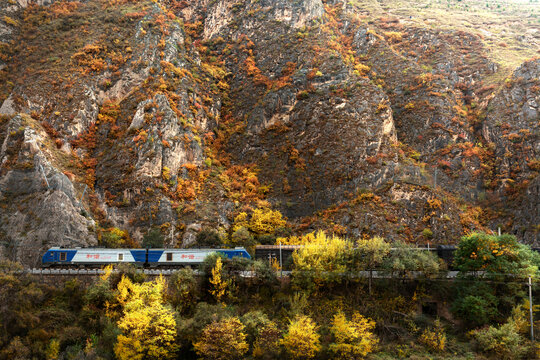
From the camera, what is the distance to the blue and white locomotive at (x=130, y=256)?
42.1 metres

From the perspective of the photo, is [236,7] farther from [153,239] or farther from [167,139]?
[153,239]

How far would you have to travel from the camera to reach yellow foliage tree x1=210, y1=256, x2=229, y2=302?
39344mm

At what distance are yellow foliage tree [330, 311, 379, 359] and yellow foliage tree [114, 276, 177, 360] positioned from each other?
1473 cm

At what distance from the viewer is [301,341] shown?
3262 centimetres

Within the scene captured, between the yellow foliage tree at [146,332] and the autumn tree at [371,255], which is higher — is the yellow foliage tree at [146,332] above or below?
below

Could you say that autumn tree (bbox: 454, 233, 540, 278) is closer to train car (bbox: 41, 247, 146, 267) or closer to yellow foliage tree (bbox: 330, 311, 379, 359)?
yellow foliage tree (bbox: 330, 311, 379, 359)

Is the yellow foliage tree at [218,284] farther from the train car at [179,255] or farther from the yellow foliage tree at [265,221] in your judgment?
the yellow foliage tree at [265,221]

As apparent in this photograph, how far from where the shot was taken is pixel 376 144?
58875mm

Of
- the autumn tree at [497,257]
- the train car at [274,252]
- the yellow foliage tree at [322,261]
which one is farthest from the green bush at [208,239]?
the autumn tree at [497,257]

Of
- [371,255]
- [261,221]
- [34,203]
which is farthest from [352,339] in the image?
[34,203]

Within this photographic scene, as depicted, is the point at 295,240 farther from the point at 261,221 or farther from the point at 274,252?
the point at 261,221

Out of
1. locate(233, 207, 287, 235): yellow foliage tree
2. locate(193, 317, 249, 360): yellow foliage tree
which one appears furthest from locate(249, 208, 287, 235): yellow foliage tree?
locate(193, 317, 249, 360): yellow foliage tree

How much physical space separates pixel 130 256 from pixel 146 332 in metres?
13.1

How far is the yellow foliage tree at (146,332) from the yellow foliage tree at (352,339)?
48.3ft
